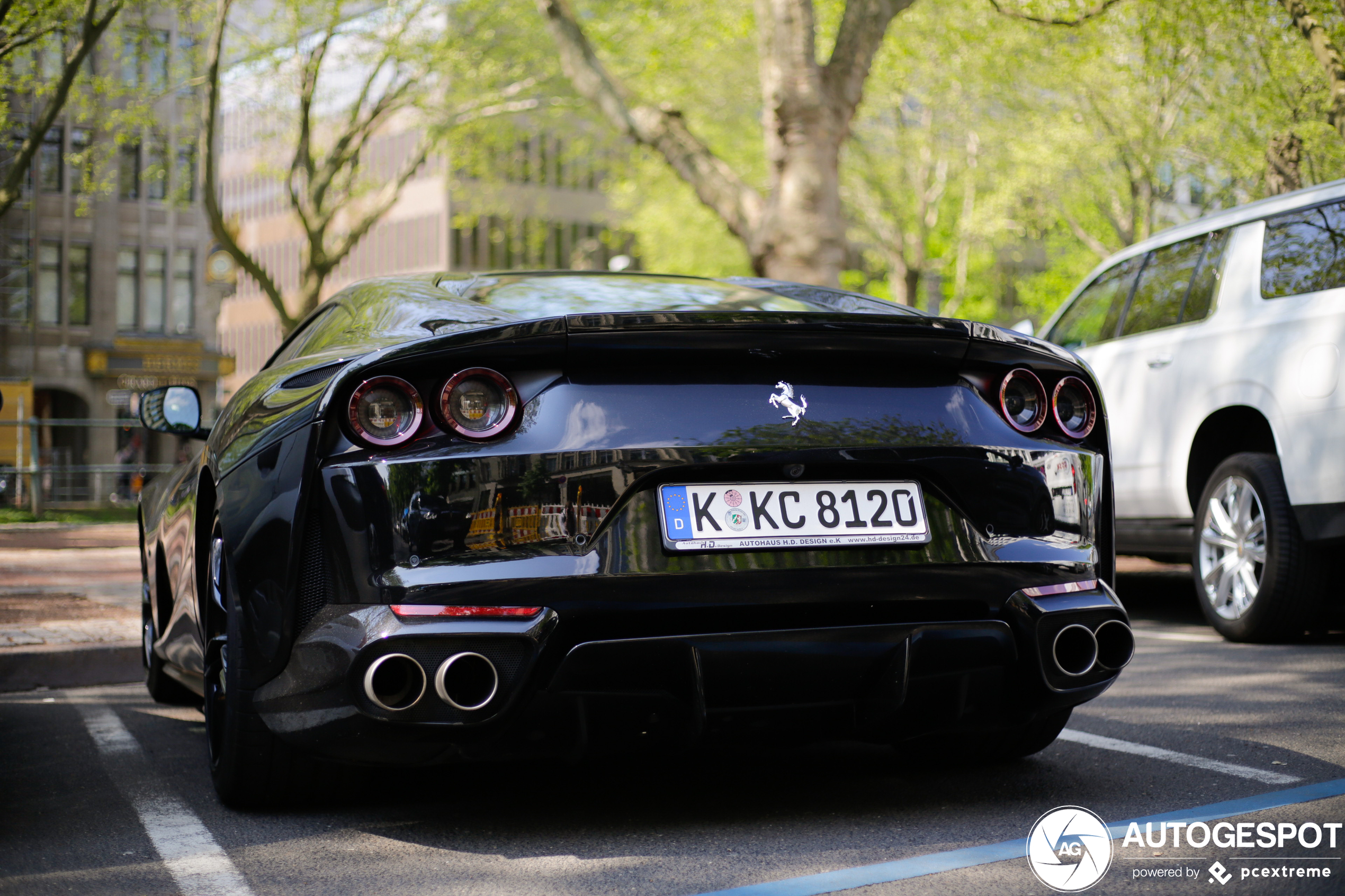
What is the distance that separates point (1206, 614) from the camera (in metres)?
6.70

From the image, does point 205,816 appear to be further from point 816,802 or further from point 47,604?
point 47,604

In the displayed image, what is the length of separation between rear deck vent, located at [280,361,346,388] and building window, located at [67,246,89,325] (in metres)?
44.9

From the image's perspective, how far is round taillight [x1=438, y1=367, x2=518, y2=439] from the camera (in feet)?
9.97

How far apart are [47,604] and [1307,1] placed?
8.90 meters

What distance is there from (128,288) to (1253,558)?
44927 millimetres

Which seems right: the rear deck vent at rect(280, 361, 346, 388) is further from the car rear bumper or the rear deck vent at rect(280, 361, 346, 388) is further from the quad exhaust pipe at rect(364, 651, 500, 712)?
the quad exhaust pipe at rect(364, 651, 500, 712)

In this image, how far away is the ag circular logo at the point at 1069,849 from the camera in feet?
9.30

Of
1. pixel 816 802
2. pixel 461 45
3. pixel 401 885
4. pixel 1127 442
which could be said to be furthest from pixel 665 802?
pixel 461 45

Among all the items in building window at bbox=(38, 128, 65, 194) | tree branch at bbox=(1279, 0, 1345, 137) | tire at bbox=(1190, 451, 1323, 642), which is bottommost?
tire at bbox=(1190, 451, 1323, 642)

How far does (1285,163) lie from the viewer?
10953mm

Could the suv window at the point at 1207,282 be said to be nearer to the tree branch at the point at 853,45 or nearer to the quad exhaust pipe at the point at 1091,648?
the quad exhaust pipe at the point at 1091,648

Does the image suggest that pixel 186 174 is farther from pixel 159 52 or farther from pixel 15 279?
pixel 15 279

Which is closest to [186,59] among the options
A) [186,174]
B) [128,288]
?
[186,174]

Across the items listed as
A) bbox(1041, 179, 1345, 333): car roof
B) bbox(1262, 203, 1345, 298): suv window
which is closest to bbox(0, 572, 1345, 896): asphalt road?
bbox(1262, 203, 1345, 298): suv window
